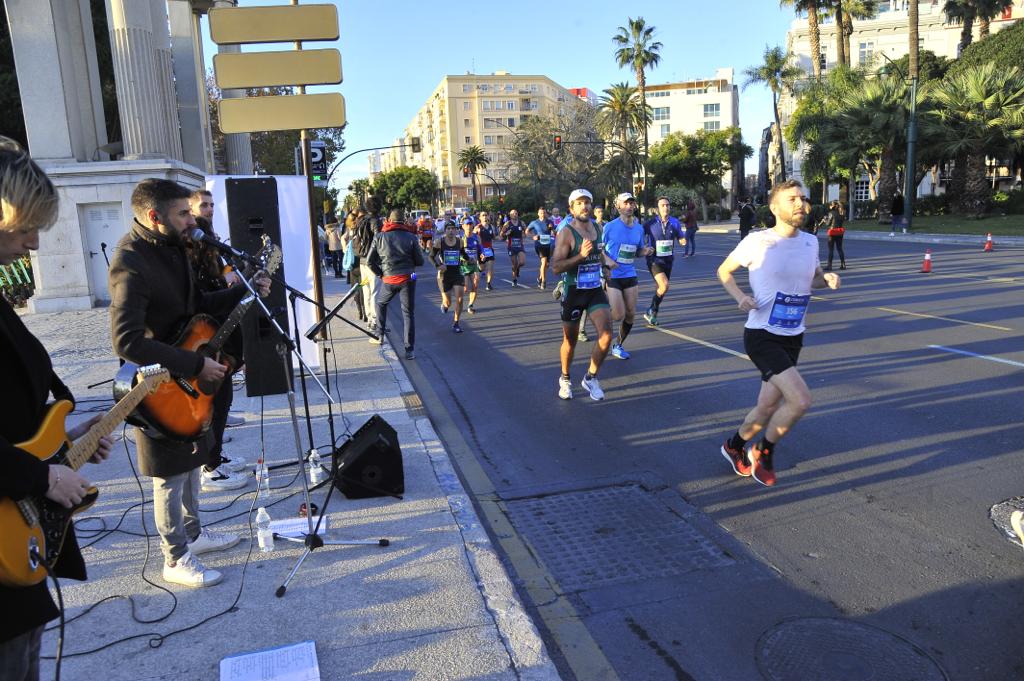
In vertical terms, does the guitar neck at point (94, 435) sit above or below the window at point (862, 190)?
below

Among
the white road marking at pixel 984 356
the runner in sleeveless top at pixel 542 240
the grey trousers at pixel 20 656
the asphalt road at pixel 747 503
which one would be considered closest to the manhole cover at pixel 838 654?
the asphalt road at pixel 747 503

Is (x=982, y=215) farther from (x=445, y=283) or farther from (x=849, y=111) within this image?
(x=445, y=283)

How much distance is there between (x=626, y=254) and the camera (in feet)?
28.4

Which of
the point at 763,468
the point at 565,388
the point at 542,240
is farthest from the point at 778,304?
the point at 542,240

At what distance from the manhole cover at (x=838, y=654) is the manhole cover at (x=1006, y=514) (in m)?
1.40

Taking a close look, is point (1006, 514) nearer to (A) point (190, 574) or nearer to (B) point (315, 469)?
(B) point (315, 469)

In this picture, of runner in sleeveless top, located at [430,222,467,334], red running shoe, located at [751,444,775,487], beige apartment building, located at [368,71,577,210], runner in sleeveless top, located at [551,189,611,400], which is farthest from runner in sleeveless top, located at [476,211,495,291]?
beige apartment building, located at [368,71,577,210]

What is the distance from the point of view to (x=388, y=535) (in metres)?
4.17

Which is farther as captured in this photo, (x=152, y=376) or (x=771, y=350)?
(x=771, y=350)

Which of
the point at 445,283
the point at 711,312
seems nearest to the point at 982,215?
the point at 711,312

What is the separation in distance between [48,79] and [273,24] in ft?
38.4

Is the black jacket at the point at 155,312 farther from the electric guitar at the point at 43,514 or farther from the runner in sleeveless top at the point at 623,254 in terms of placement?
the runner in sleeveless top at the point at 623,254

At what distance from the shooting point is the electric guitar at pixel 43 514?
185cm

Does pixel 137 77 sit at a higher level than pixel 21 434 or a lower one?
higher
